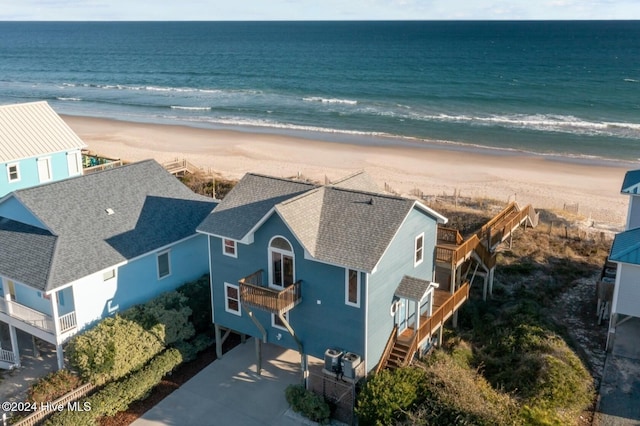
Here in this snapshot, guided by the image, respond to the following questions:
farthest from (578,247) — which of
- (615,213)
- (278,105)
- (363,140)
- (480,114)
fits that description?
(278,105)

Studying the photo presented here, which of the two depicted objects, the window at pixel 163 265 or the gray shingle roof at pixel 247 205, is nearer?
the gray shingle roof at pixel 247 205

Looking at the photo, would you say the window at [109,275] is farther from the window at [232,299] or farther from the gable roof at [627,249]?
the gable roof at [627,249]

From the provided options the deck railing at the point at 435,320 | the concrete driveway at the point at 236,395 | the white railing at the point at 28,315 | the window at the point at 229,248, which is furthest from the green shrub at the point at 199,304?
the deck railing at the point at 435,320

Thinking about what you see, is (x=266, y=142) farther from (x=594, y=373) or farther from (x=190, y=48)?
(x=190, y=48)

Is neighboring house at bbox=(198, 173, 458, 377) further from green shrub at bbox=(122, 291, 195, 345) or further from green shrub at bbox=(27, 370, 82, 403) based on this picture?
green shrub at bbox=(27, 370, 82, 403)

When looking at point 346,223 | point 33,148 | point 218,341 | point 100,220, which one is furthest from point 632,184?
point 33,148

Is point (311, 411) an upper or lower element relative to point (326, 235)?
lower
